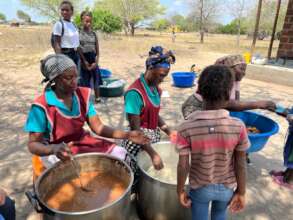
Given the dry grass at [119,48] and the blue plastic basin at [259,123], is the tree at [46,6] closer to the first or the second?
the dry grass at [119,48]

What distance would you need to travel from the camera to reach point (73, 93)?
1.85 metres

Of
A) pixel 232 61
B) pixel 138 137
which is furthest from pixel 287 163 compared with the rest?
pixel 138 137

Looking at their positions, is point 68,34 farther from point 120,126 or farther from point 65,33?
point 120,126

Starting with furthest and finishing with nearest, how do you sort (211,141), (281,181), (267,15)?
(267,15), (281,181), (211,141)

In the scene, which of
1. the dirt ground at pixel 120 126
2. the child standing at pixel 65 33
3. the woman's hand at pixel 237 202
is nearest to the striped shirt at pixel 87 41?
the child standing at pixel 65 33

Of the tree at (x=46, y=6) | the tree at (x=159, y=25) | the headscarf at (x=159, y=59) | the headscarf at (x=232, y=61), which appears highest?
the tree at (x=46, y=6)

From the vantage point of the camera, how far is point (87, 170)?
1773 millimetres

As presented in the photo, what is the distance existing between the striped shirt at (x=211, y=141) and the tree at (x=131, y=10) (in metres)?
34.7

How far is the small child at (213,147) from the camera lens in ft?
3.99

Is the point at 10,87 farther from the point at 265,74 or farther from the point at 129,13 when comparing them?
the point at 129,13

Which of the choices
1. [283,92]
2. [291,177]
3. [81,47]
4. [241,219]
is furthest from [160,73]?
[283,92]

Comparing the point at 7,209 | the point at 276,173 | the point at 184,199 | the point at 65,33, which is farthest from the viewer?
the point at 65,33

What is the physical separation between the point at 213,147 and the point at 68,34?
3703 millimetres

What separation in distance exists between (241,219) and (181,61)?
9.12 m
